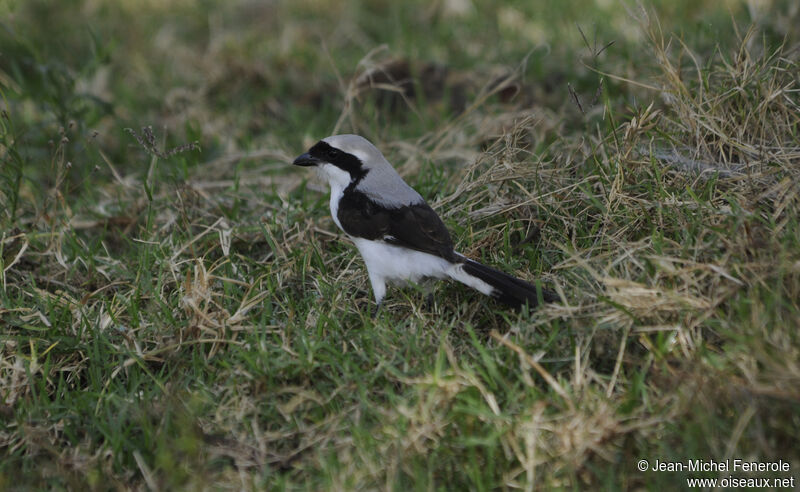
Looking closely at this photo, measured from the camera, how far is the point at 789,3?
590cm

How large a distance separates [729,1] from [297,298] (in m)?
5.43

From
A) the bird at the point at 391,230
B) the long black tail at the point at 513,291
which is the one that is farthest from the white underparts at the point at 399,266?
the long black tail at the point at 513,291

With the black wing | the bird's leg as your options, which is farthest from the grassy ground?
the black wing

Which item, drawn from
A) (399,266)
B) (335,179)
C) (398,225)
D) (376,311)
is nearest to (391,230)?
(398,225)

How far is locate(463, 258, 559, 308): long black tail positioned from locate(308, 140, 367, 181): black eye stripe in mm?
953

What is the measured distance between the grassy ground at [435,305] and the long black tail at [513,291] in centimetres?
10

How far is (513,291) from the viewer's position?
324 centimetres

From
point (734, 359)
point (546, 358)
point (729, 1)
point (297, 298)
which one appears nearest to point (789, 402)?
point (734, 359)

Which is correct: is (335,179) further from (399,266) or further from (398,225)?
(399,266)

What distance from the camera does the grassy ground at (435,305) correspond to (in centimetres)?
264

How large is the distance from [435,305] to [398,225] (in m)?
0.41

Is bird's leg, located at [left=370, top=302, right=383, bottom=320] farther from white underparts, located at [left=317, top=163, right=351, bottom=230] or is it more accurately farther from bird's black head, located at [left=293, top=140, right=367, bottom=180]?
bird's black head, located at [left=293, top=140, right=367, bottom=180]

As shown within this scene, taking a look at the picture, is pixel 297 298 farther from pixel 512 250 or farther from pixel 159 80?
pixel 159 80

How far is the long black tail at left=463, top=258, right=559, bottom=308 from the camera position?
321 cm
